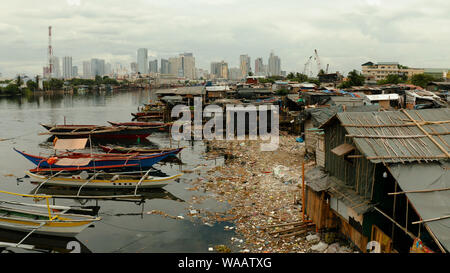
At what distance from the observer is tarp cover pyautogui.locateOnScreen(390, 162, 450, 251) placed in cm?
598

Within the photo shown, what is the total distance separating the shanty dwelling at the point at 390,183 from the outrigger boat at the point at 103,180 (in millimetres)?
9143

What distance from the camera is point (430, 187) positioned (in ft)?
21.8

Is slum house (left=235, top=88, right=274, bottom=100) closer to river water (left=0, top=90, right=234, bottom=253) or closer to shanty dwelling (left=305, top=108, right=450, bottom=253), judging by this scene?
river water (left=0, top=90, right=234, bottom=253)

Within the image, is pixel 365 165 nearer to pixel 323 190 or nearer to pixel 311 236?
pixel 323 190

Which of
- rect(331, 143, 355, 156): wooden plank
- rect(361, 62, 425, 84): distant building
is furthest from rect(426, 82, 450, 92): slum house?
rect(331, 143, 355, 156): wooden plank

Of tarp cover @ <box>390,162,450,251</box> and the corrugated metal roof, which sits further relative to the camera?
the corrugated metal roof

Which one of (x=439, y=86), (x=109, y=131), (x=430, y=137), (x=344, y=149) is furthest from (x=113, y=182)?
(x=439, y=86)

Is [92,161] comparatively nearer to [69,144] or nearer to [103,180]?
[69,144]

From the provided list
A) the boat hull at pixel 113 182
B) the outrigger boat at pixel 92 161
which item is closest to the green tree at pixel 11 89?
the outrigger boat at pixel 92 161

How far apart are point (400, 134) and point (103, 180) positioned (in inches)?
535

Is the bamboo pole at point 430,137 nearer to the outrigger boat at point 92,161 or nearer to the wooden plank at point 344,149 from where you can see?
the wooden plank at point 344,149

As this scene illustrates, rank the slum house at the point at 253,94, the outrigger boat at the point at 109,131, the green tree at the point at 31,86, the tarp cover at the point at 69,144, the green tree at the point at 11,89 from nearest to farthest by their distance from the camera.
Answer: the tarp cover at the point at 69,144 → the outrigger boat at the point at 109,131 → the slum house at the point at 253,94 → the green tree at the point at 11,89 → the green tree at the point at 31,86

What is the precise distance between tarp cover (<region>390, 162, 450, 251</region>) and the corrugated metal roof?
0.20 metres

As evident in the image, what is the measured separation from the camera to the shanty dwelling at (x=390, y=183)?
21.4ft
